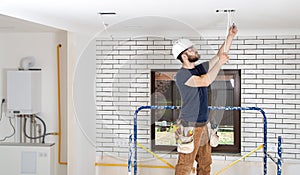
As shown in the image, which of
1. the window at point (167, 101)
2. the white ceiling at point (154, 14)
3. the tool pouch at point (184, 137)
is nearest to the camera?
the white ceiling at point (154, 14)

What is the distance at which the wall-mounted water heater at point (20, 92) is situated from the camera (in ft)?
17.0

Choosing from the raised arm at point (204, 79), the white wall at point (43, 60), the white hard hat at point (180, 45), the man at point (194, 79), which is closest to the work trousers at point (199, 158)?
the man at point (194, 79)

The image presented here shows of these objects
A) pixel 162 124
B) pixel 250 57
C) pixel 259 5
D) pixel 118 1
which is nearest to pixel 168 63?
pixel 162 124

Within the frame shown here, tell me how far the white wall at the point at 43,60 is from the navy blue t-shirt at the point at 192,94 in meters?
3.32

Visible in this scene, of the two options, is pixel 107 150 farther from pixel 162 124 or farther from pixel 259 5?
pixel 259 5

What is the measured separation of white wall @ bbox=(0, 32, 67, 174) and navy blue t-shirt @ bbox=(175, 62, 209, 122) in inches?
131

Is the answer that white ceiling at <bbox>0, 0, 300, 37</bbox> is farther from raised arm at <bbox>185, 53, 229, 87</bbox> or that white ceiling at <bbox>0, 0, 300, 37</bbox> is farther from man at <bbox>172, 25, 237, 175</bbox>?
raised arm at <bbox>185, 53, 229, 87</bbox>

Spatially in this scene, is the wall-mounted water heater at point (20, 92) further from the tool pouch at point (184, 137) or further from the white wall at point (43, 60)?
the tool pouch at point (184, 137)

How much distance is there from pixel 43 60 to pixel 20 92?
488 millimetres

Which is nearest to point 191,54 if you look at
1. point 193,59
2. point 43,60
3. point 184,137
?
point 193,59

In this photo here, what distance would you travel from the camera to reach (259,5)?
2.81m

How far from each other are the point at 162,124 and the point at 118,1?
0.75 metres

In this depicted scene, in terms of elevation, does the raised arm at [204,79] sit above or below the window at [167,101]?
above

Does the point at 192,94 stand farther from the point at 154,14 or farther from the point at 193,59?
the point at 154,14
